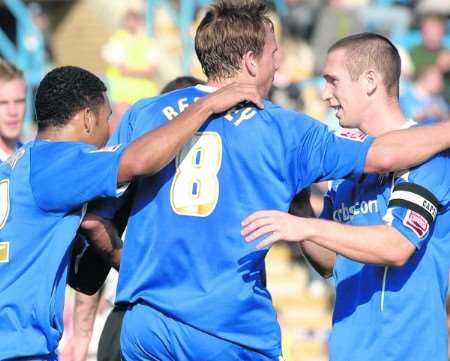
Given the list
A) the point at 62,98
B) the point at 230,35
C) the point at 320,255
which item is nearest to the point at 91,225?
the point at 62,98

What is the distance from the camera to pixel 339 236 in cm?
517

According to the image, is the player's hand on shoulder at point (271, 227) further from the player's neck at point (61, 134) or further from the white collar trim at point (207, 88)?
the player's neck at point (61, 134)

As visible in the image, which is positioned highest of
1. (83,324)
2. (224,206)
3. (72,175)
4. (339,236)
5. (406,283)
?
(72,175)

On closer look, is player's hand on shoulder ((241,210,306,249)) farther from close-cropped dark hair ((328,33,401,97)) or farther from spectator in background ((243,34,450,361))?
close-cropped dark hair ((328,33,401,97))

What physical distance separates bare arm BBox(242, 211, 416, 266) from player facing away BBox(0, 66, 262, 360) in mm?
501

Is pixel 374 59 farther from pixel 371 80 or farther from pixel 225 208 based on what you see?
pixel 225 208

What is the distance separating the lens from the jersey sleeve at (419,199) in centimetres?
533

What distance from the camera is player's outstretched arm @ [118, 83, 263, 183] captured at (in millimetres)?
5125

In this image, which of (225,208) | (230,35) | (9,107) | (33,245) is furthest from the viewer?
(9,107)

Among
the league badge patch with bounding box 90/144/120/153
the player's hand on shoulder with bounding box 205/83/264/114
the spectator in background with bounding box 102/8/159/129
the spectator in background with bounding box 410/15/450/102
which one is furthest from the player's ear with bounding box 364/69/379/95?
the spectator in background with bounding box 410/15/450/102

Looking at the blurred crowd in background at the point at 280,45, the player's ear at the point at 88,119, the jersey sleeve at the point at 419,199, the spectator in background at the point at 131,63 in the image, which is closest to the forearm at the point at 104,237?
the player's ear at the point at 88,119

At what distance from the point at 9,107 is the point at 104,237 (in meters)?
2.32

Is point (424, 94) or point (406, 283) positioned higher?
point (424, 94)

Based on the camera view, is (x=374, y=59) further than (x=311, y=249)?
No
